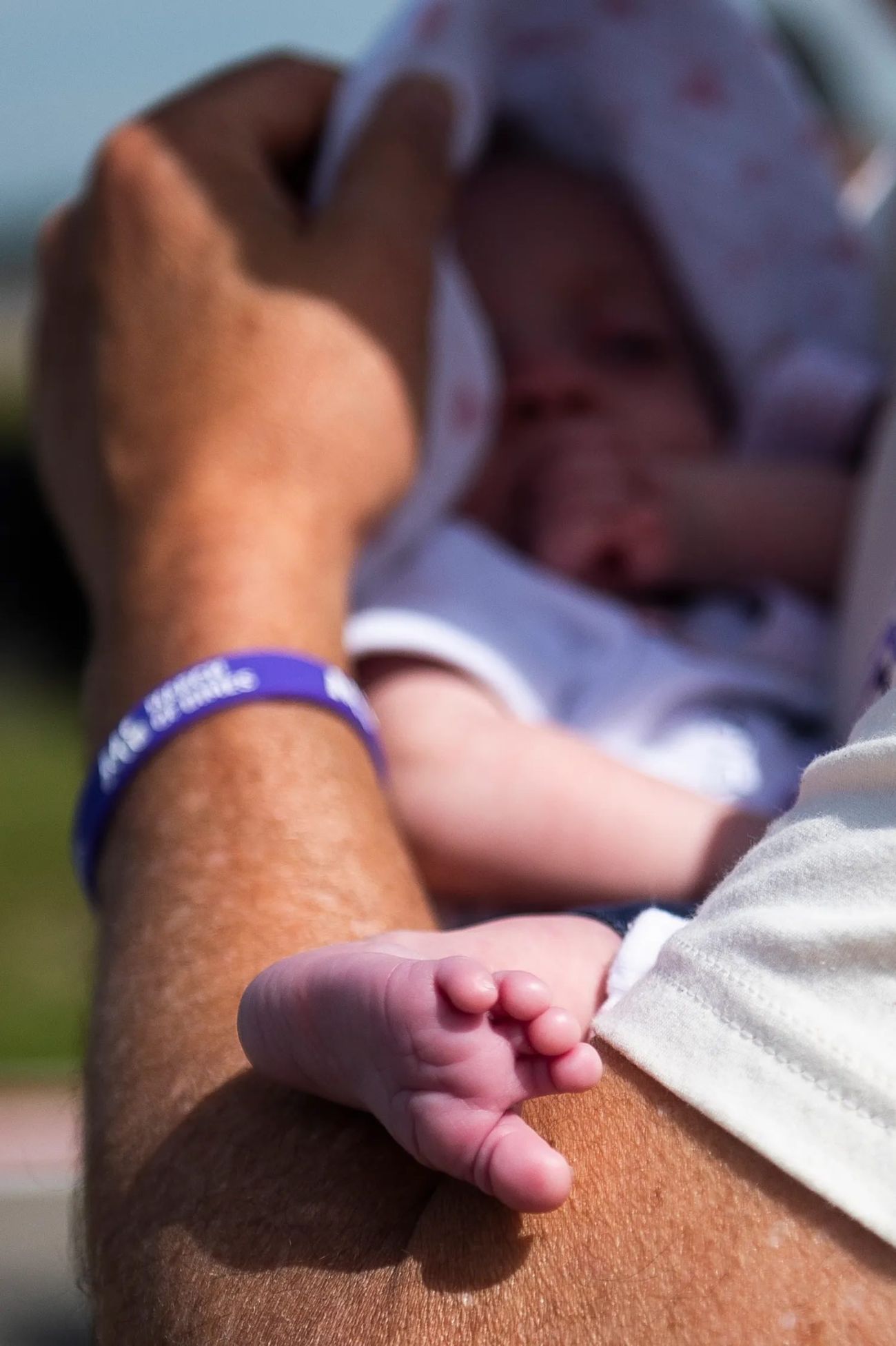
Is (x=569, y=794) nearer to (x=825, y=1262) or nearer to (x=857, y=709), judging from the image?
(x=857, y=709)

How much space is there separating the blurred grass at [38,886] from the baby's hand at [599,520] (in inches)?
40.5

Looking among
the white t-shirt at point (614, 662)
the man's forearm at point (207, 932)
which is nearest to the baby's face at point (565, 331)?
the white t-shirt at point (614, 662)

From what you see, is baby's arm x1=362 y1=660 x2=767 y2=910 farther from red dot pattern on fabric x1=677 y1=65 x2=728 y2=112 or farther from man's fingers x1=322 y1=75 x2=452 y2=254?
red dot pattern on fabric x1=677 y1=65 x2=728 y2=112

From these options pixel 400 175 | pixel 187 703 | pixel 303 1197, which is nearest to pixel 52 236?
pixel 400 175

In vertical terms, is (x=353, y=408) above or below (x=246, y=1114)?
above

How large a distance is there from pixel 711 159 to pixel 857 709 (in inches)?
44.5

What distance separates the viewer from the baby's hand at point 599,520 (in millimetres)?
1376

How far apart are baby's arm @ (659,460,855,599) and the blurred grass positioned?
1.11m

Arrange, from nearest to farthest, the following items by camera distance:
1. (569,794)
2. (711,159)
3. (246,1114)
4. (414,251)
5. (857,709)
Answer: (246,1114), (857,709), (569,794), (414,251), (711,159)

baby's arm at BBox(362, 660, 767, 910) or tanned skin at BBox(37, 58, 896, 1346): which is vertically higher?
tanned skin at BBox(37, 58, 896, 1346)

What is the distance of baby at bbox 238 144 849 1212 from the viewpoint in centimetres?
53

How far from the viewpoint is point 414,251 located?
4.08 feet

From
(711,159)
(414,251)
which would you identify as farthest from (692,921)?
(711,159)

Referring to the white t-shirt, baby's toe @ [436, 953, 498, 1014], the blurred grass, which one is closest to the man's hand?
the white t-shirt
